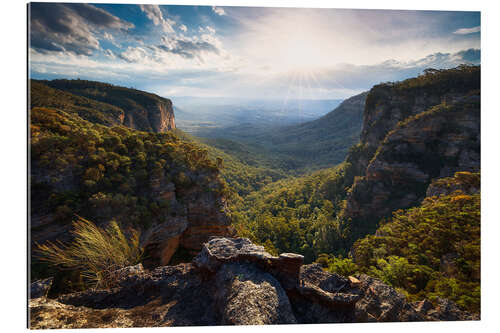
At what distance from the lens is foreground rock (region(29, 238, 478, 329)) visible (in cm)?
291

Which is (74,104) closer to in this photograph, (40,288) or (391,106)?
(40,288)

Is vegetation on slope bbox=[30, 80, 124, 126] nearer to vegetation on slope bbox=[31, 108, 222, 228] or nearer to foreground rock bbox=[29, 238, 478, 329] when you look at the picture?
vegetation on slope bbox=[31, 108, 222, 228]

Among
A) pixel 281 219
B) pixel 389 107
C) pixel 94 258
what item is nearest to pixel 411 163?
pixel 389 107

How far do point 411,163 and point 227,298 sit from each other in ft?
55.2

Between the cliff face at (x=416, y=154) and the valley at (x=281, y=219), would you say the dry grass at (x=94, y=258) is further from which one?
the cliff face at (x=416, y=154)

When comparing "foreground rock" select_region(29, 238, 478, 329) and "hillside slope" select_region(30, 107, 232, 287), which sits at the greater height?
"hillside slope" select_region(30, 107, 232, 287)

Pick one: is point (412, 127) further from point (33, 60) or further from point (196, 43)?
point (33, 60)

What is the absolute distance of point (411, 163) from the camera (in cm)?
1436

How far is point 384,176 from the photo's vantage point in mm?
15438

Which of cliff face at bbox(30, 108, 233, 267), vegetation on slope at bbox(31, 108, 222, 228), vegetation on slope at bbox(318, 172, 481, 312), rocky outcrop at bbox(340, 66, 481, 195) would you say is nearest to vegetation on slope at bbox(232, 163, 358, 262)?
rocky outcrop at bbox(340, 66, 481, 195)

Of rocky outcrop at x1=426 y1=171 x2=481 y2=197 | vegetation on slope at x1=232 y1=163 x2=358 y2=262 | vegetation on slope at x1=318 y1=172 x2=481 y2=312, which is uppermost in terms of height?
rocky outcrop at x1=426 y1=171 x2=481 y2=197

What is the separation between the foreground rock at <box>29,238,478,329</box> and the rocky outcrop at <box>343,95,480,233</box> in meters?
12.0

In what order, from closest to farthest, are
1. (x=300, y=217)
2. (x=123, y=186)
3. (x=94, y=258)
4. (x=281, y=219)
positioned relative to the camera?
(x=94, y=258) → (x=123, y=186) → (x=281, y=219) → (x=300, y=217)
